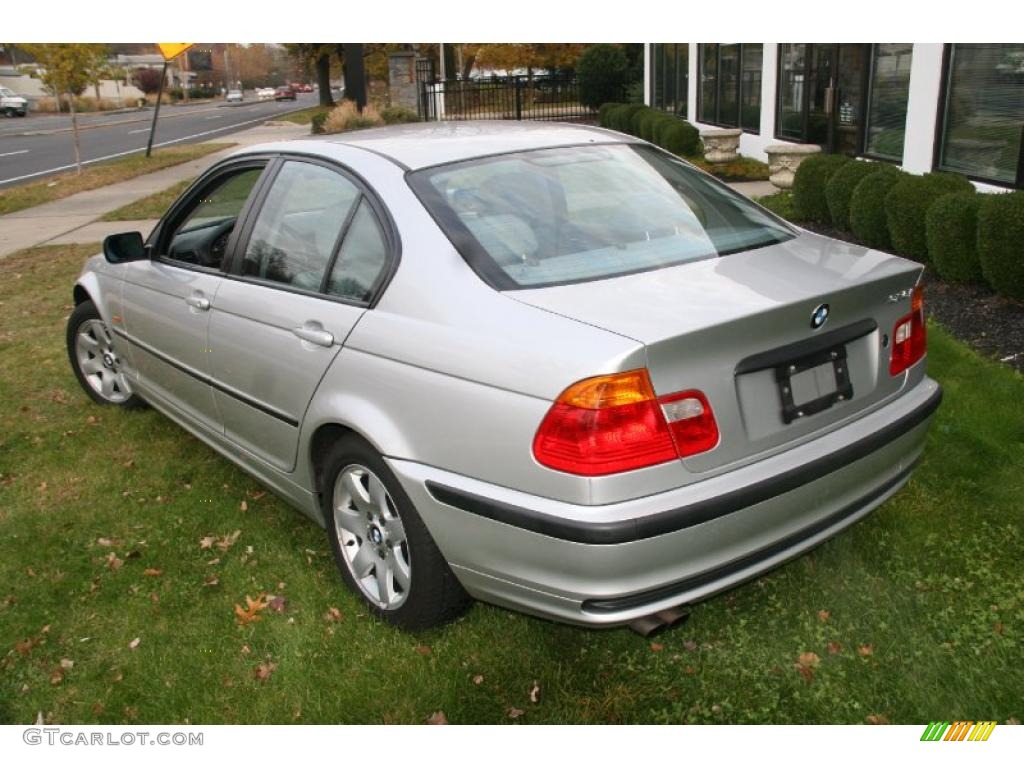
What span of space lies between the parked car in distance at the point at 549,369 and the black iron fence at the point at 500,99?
2669 centimetres

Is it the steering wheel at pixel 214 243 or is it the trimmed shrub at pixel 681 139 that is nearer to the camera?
the steering wheel at pixel 214 243

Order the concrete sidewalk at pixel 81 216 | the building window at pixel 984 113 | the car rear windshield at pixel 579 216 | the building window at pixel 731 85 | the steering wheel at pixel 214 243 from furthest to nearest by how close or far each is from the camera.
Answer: the building window at pixel 731 85, the concrete sidewalk at pixel 81 216, the building window at pixel 984 113, the steering wheel at pixel 214 243, the car rear windshield at pixel 579 216

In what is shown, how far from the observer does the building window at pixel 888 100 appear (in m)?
10.7

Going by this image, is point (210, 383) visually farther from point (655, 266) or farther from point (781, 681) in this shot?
point (781, 681)

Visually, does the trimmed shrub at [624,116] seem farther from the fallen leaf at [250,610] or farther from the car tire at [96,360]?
the fallen leaf at [250,610]

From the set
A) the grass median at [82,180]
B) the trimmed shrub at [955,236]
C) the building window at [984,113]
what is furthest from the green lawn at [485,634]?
the grass median at [82,180]

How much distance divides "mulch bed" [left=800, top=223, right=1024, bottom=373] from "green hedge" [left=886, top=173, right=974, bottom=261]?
1.30 feet

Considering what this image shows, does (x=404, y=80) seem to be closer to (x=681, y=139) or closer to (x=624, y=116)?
(x=624, y=116)

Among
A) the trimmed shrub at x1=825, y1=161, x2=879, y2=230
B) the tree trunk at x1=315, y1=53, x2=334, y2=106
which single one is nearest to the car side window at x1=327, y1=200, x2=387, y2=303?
the trimmed shrub at x1=825, y1=161, x2=879, y2=230

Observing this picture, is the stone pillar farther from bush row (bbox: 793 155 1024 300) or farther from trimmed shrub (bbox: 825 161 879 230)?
trimmed shrub (bbox: 825 161 879 230)

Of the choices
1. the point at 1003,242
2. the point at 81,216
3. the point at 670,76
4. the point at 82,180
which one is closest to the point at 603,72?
the point at 670,76

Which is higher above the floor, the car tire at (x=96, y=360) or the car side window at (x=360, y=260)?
the car side window at (x=360, y=260)

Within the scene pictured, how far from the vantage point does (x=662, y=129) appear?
54.6 feet
